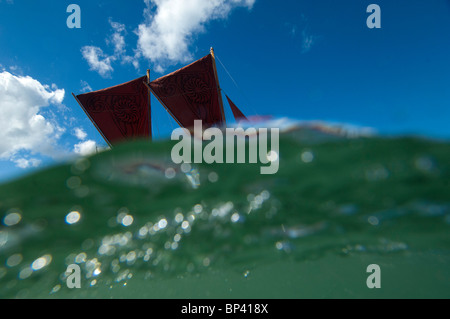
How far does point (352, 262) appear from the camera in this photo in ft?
28.2

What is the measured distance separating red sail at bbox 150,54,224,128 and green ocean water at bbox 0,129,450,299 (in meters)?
Answer: 12.7

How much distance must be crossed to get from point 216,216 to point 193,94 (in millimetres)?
14634

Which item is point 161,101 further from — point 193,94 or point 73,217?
point 73,217

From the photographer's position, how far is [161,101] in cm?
1947

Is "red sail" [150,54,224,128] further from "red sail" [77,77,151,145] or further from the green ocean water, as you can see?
the green ocean water

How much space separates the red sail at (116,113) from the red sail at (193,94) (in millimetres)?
3216

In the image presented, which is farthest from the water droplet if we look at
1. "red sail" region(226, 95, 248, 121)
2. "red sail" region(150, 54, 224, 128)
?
"red sail" region(226, 95, 248, 121)

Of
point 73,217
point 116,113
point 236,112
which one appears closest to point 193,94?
point 236,112

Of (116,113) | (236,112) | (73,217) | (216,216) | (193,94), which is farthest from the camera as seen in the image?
(236,112)

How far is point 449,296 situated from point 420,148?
38.4 ft

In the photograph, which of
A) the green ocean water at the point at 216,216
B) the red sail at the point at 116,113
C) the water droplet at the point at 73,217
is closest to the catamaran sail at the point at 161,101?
the red sail at the point at 116,113

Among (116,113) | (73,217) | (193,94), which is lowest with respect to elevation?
(73,217)
